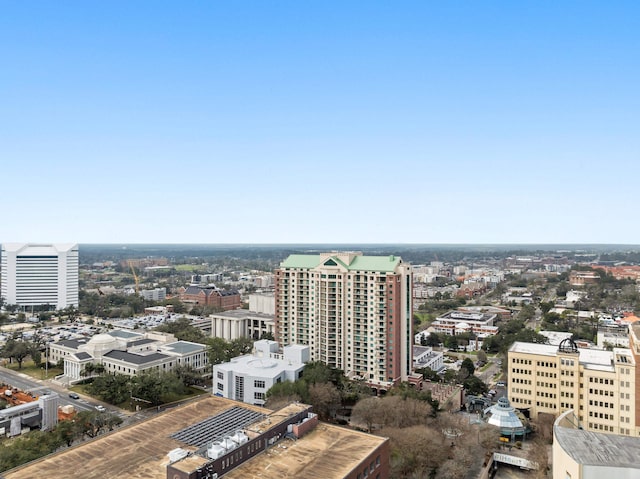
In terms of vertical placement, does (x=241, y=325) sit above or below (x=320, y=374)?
below

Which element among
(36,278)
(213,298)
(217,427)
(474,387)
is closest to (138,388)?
(217,427)

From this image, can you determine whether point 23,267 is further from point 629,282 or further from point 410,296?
point 629,282

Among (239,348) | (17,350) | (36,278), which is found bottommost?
(17,350)

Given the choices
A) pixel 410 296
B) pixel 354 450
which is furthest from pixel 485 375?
pixel 354 450

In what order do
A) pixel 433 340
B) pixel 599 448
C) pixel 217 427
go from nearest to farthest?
pixel 599 448 < pixel 217 427 < pixel 433 340

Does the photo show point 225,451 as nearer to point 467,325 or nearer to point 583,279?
point 467,325

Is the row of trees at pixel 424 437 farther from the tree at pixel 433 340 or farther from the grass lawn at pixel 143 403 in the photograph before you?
the tree at pixel 433 340

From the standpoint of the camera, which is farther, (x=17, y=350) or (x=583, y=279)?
(x=583, y=279)

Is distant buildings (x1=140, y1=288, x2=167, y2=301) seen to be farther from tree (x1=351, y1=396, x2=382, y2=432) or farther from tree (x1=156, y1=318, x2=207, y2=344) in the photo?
tree (x1=351, y1=396, x2=382, y2=432)
